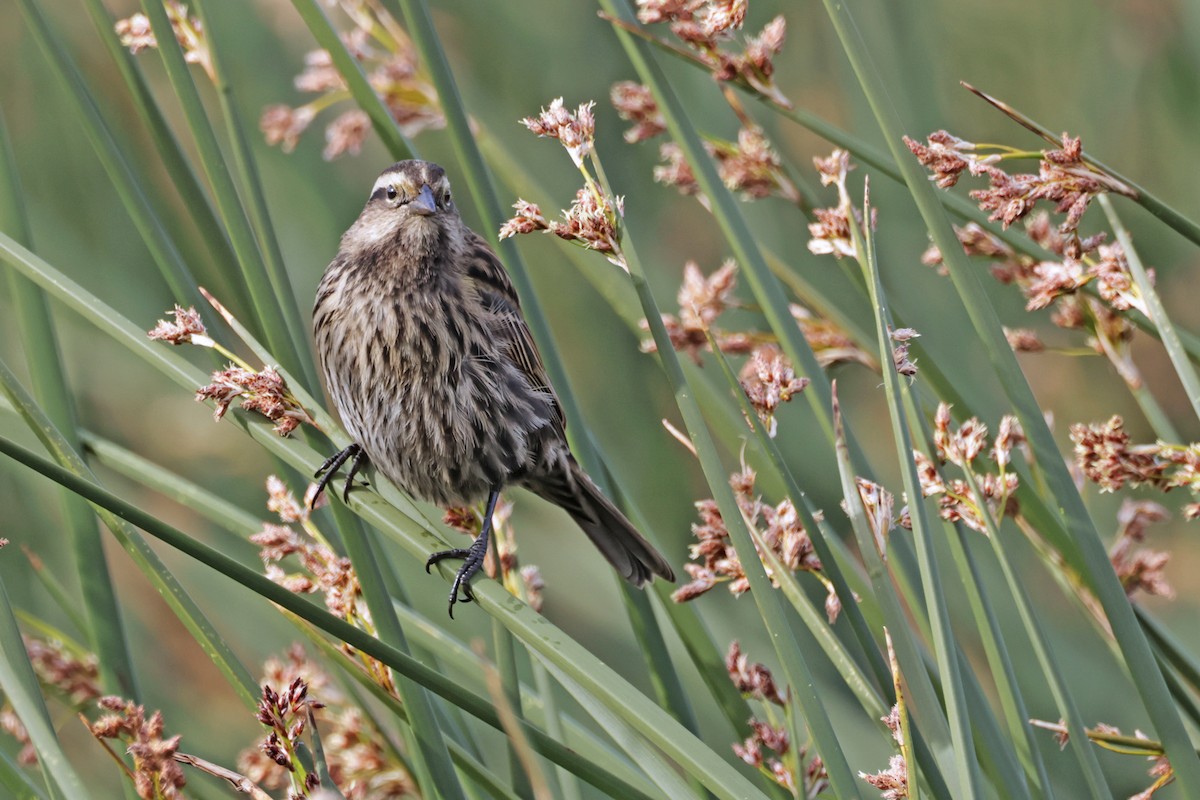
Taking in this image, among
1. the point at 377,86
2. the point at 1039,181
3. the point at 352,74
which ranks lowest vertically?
the point at 1039,181

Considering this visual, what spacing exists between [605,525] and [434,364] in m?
0.46

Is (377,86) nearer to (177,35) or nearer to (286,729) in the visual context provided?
(177,35)

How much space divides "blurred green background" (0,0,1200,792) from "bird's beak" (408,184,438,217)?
0.60 metres

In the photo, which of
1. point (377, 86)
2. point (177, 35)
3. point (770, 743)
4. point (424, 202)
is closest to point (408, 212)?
point (424, 202)

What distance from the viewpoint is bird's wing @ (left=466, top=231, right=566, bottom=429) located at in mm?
2621

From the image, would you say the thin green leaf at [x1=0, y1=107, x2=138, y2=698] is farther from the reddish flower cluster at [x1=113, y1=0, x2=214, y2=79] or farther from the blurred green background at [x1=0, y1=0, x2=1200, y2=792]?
the blurred green background at [x1=0, y1=0, x2=1200, y2=792]

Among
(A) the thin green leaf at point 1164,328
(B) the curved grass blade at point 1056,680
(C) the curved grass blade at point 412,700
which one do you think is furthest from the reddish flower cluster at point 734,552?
(A) the thin green leaf at point 1164,328

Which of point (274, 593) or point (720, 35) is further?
point (720, 35)

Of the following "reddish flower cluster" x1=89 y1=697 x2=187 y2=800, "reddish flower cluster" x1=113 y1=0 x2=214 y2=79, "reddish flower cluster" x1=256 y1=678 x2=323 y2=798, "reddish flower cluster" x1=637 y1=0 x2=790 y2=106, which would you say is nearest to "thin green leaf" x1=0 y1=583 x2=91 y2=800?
"reddish flower cluster" x1=89 y1=697 x2=187 y2=800

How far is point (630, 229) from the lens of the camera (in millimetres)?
3324

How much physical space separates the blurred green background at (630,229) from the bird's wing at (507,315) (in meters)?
0.52

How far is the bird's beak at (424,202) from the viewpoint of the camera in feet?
8.17

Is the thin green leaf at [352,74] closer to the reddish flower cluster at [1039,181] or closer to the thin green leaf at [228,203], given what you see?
the thin green leaf at [228,203]

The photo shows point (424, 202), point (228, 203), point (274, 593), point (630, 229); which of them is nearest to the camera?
point (274, 593)
